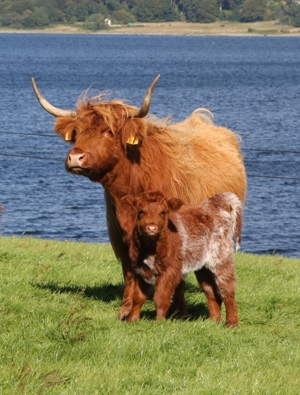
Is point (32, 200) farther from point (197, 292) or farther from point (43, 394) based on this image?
point (43, 394)

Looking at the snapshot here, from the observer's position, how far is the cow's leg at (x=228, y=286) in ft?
25.3

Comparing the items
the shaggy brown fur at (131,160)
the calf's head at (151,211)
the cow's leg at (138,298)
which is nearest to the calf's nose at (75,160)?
the shaggy brown fur at (131,160)

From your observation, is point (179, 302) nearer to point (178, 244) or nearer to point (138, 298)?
point (138, 298)

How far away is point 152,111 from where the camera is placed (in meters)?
48.4

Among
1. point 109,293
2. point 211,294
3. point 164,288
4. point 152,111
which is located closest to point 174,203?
point 164,288

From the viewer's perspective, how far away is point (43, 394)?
5410mm

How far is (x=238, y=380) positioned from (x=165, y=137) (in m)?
3.17

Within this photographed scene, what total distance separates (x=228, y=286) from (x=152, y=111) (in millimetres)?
41048

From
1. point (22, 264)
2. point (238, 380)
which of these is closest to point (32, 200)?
point (22, 264)

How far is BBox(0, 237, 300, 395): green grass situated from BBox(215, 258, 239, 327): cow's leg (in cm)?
21

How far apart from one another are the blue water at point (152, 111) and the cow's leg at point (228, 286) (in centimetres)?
312

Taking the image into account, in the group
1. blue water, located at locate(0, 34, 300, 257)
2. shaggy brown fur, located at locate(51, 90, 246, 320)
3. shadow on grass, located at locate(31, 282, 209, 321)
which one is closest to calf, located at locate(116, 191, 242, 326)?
shaggy brown fur, located at locate(51, 90, 246, 320)

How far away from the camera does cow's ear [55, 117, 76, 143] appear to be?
313 inches

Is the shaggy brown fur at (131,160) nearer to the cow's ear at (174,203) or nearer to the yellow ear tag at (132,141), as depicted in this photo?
the yellow ear tag at (132,141)
